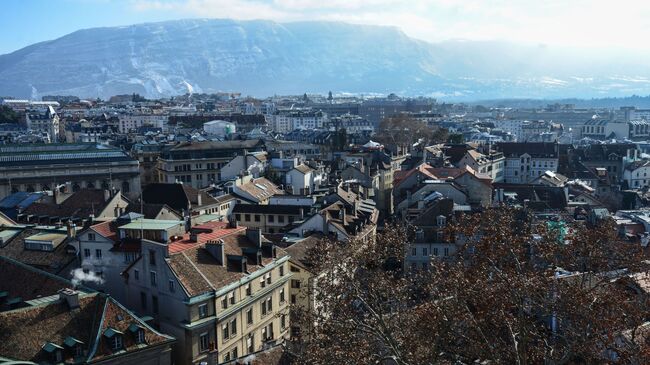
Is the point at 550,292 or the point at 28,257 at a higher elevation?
the point at 550,292

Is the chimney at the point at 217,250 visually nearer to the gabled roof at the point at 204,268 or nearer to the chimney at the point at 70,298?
the gabled roof at the point at 204,268

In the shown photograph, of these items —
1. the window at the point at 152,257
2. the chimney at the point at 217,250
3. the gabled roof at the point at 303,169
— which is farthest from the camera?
the gabled roof at the point at 303,169

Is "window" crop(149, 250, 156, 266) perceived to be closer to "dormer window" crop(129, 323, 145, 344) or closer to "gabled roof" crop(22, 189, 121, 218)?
"dormer window" crop(129, 323, 145, 344)

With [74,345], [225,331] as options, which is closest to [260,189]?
[225,331]

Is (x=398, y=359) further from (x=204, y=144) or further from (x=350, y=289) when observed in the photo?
(x=204, y=144)

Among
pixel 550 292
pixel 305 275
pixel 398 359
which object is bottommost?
pixel 305 275

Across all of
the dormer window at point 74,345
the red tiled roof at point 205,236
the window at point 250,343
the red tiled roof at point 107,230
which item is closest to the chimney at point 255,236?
the red tiled roof at point 205,236

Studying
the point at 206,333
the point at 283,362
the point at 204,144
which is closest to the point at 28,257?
the point at 206,333
